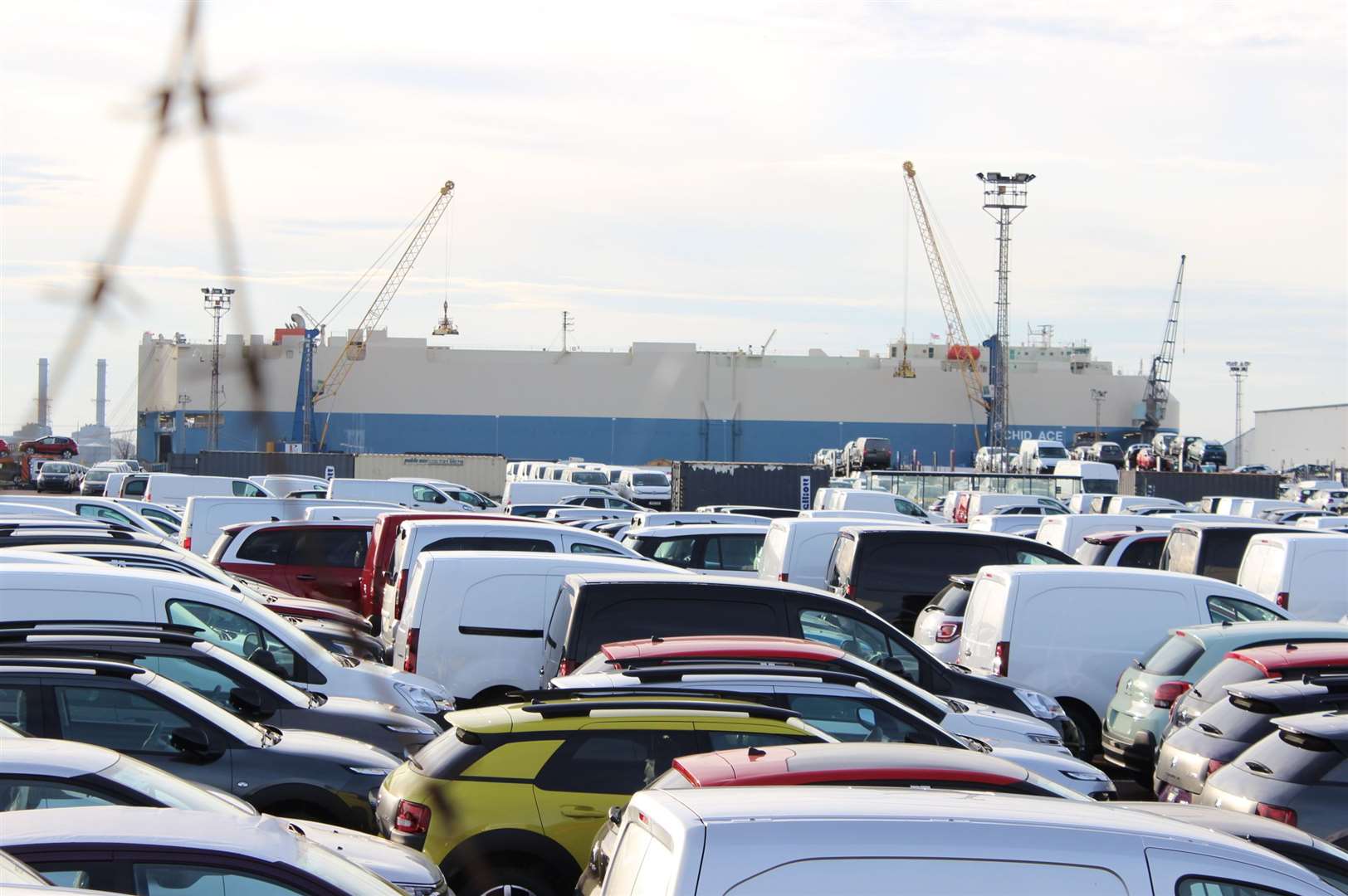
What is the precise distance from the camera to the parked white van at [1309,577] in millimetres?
14891

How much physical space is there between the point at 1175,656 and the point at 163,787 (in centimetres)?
792

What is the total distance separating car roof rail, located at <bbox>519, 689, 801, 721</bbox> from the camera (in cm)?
656

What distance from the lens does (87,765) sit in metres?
5.29

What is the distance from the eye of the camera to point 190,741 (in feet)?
22.4

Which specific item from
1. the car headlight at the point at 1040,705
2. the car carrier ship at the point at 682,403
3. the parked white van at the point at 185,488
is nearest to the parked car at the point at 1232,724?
the car headlight at the point at 1040,705

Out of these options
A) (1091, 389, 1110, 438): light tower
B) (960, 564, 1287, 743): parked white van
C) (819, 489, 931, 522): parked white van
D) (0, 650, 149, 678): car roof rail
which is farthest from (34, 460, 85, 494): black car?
(1091, 389, 1110, 438): light tower

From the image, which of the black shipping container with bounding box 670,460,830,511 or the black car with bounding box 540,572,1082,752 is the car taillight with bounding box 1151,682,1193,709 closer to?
the black car with bounding box 540,572,1082,752

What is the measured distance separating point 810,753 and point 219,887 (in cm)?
247

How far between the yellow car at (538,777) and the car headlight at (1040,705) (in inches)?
148

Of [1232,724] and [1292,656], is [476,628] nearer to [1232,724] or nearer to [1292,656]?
[1232,724]

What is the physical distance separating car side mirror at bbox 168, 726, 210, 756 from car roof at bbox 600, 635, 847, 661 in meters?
2.67

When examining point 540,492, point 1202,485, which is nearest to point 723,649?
point 540,492

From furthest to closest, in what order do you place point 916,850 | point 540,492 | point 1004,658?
point 540,492, point 1004,658, point 916,850

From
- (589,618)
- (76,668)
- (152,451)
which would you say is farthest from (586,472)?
(152,451)
